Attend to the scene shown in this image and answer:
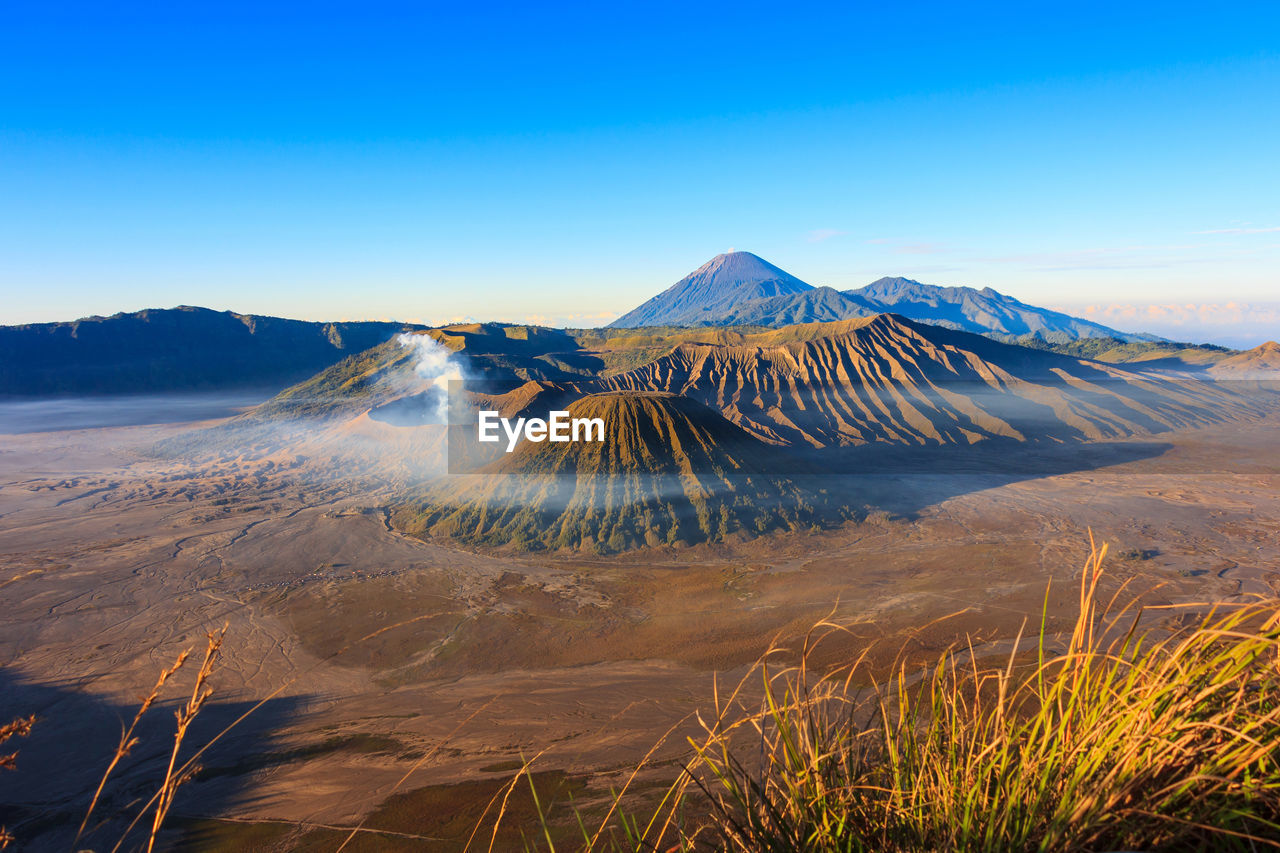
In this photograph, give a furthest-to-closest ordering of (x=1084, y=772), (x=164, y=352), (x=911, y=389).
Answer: (x=164, y=352) → (x=911, y=389) → (x=1084, y=772)

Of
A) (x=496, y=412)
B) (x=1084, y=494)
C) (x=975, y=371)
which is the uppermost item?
(x=975, y=371)

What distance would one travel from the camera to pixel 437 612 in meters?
22.0

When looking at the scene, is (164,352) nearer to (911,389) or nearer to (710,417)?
(710,417)

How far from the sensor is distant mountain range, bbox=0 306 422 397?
93562 millimetres

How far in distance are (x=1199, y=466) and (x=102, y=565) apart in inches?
2593

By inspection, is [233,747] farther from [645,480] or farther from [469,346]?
[469,346]

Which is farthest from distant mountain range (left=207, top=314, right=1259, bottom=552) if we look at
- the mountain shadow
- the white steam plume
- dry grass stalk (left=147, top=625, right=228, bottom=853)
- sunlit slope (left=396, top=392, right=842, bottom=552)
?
dry grass stalk (left=147, top=625, right=228, bottom=853)

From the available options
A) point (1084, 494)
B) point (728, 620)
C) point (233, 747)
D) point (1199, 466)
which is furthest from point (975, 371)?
point (233, 747)

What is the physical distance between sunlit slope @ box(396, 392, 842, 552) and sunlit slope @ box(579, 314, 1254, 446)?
21431 millimetres

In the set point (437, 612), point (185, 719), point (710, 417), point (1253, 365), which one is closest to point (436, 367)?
point (710, 417)

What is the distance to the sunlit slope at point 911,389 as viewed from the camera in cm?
5628

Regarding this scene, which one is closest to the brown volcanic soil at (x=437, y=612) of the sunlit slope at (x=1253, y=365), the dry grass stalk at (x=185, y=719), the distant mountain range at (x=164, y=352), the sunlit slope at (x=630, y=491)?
the sunlit slope at (x=630, y=491)

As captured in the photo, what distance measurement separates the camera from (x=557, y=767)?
44.3ft

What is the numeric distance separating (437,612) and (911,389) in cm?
5593
